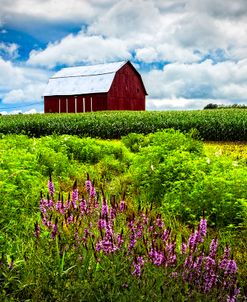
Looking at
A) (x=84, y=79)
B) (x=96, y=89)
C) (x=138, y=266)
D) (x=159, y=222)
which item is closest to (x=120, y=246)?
(x=138, y=266)

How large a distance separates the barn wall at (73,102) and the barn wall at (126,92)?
0.70 meters

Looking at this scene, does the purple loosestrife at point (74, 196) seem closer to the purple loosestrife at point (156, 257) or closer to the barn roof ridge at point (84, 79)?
the purple loosestrife at point (156, 257)

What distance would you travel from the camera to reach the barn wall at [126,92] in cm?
4230

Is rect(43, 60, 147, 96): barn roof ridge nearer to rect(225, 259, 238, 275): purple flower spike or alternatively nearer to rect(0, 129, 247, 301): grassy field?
rect(0, 129, 247, 301): grassy field

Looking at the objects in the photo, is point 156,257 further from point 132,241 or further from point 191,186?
point 191,186

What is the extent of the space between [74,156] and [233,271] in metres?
8.91

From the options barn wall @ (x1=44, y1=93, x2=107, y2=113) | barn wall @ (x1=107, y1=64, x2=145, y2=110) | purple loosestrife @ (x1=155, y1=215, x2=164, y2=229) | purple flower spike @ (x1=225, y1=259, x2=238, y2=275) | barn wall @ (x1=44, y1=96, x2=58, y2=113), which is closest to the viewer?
purple flower spike @ (x1=225, y1=259, x2=238, y2=275)

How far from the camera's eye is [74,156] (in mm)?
12328

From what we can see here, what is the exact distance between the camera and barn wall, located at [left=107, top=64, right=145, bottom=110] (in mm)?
42297

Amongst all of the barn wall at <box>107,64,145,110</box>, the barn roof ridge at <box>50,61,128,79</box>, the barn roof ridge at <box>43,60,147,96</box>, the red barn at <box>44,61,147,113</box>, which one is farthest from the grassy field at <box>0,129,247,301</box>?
the barn roof ridge at <box>50,61,128,79</box>

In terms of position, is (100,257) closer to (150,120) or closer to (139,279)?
(139,279)

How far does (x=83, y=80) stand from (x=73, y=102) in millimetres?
2135

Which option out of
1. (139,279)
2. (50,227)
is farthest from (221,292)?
(50,227)

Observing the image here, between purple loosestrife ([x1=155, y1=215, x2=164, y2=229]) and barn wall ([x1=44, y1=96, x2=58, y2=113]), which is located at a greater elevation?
barn wall ([x1=44, y1=96, x2=58, y2=113])
